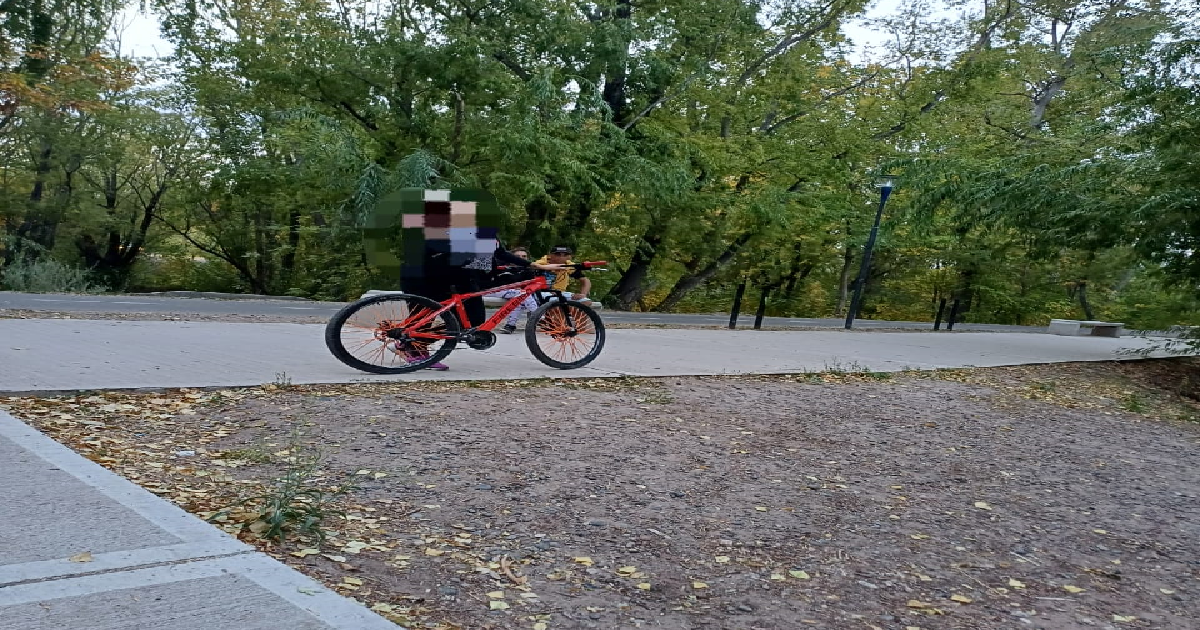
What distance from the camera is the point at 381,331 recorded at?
732 cm

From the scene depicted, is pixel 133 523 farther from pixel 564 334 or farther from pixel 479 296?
pixel 564 334

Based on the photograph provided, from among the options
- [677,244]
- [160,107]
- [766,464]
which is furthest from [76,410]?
[160,107]

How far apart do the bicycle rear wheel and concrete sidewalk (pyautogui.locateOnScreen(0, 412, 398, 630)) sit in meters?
3.71

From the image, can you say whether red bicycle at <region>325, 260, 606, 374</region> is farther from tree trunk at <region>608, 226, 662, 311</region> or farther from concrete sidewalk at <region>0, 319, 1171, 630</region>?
tree trunk at <region>608, 226, 662, 311</region>

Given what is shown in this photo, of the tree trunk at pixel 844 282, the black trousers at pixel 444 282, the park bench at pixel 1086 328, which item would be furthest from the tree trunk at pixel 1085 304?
the black trousers at pixel 444 282

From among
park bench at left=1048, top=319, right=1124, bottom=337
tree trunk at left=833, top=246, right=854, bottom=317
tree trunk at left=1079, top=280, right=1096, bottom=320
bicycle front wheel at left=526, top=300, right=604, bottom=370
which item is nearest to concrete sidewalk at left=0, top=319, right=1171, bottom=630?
bicycle front wheel at left=526, top=300, right=604, bottom=370

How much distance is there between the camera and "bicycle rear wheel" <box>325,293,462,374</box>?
7.27m

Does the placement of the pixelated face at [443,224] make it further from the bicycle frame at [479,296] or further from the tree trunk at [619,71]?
the tree trunk at [619,71]

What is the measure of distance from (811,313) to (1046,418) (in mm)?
28915

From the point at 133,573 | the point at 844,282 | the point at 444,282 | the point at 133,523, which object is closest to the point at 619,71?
the point at 444,282

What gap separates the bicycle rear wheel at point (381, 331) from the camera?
286 inches

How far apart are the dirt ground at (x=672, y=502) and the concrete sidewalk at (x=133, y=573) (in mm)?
222

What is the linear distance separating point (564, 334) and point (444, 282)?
4.35 feet

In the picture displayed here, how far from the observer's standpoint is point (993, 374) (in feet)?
37.2
